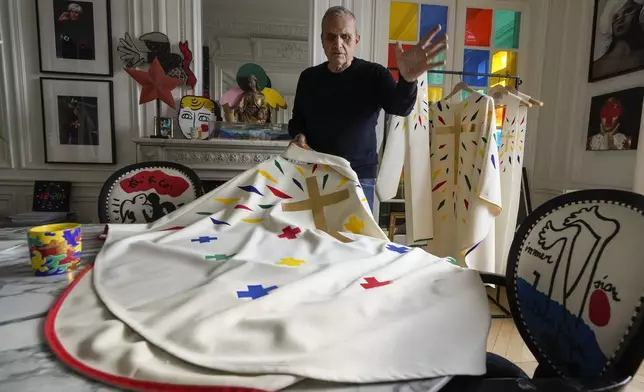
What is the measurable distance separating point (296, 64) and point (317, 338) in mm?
2171

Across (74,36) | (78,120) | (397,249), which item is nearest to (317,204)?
(397,249)

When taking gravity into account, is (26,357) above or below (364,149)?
below

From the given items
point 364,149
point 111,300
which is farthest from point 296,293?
point 364,149

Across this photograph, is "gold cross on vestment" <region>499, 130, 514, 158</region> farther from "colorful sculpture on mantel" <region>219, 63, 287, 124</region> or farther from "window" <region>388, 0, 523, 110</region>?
"colorful sculpture on mantel" <region>219, 63, 287, 124</region>

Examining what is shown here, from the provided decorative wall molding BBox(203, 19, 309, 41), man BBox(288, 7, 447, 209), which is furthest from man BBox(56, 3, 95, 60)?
man BBox(288, 7, 447, 209)

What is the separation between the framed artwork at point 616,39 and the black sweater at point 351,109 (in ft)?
5.12

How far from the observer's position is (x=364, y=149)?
4.40 feet

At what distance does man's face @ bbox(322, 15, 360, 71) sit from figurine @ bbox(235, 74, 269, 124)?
3.31 ft

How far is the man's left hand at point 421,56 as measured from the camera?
3.31 feet

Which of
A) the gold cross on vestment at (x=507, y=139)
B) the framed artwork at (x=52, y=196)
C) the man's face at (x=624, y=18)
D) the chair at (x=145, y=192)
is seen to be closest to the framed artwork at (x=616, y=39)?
the man's face at (x=624, y=18)

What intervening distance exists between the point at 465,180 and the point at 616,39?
1341mm

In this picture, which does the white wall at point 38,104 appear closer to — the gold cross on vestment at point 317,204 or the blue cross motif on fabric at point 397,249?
the gold cross on vestment at point 317,204

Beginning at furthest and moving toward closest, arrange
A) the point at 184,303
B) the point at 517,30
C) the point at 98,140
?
the point at 517,30 < the point at 98,140 < the point at 184,303

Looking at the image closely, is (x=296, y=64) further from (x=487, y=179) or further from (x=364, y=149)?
(x=487, y=179)
